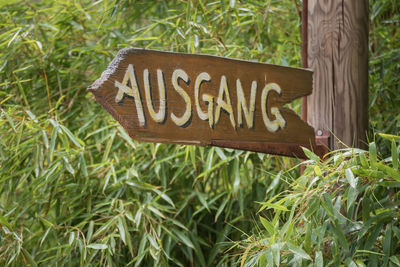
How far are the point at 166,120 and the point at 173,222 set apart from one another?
2.85ft

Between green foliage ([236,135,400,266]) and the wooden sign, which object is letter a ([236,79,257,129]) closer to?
the wooden sign

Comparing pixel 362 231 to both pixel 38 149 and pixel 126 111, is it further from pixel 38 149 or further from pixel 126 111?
pixel 38 149

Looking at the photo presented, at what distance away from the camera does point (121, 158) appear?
91.0 inches

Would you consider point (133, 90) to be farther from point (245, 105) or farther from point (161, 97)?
point (245, 105)

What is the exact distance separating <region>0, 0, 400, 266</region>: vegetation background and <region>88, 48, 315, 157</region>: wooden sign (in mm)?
377

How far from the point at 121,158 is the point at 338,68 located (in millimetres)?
1087

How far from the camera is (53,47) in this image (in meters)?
2.50

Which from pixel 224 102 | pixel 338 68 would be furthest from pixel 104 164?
pixel 338 68

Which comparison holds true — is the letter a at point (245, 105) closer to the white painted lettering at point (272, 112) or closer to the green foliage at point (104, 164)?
the white painted lettering at point (272, 112)

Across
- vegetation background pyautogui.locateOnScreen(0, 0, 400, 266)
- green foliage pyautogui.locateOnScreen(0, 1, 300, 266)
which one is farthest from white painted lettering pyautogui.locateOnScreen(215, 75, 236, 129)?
green foliage pyautogui.locateOnScreen(0, 1, 300, 266)

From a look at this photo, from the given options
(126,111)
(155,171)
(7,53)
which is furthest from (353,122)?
(7,53)

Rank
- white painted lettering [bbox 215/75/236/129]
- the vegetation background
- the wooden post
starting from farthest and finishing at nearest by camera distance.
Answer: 1. the vegetation background
2. the wooden post
3. white painted lettering [bbox 215/75/236/129]

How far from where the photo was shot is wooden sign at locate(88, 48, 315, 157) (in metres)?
1.25

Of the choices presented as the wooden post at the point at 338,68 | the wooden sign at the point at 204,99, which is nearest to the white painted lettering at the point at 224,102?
the wooden sign at the point at 204,99
